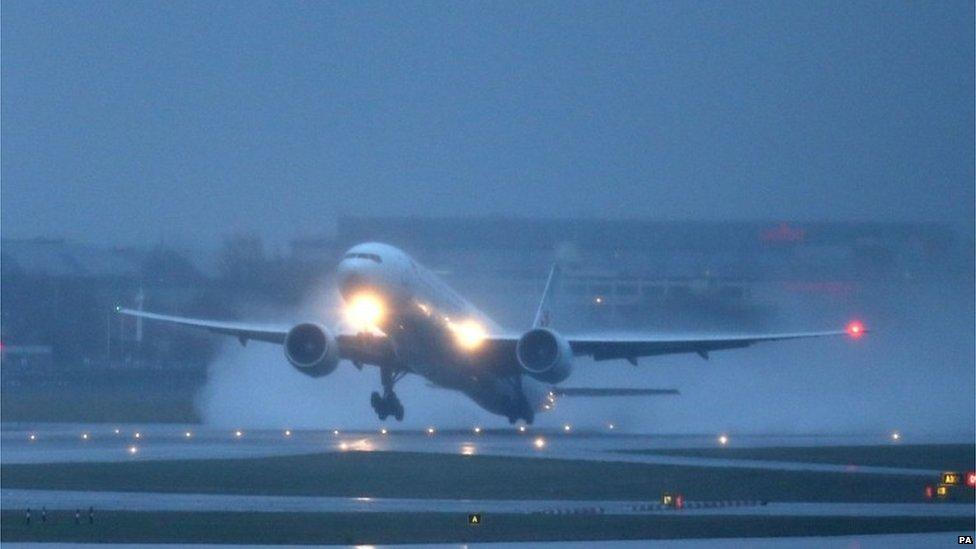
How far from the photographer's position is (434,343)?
4800 cm

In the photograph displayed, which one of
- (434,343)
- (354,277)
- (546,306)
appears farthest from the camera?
(546,306)

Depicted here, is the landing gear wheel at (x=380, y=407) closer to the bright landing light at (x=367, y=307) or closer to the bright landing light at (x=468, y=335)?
the bright landing light at (x=468, y=335)

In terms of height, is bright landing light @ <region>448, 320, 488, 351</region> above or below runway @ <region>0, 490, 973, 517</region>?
above

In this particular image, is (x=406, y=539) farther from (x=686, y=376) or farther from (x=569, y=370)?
(x=686, y=376)

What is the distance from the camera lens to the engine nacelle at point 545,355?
48688 mm

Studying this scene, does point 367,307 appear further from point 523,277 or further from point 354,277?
point 523,277

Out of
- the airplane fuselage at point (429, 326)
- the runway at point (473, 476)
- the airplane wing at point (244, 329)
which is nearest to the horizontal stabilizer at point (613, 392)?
the airplane fuselage at point (429, 326)

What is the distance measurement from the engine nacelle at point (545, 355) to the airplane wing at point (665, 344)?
6.90 ft

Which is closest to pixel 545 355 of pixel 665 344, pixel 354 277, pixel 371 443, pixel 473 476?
pixel 665 344

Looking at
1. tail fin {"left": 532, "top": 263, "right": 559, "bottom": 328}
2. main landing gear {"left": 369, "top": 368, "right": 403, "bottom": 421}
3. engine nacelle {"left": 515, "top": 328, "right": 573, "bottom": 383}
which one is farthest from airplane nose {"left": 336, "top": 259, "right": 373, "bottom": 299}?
tail fin {"left": 532, "top": 263, "right": 559, "bottom": 328}

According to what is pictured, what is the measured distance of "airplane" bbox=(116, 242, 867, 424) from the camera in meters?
46.3

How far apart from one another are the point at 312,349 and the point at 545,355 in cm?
708

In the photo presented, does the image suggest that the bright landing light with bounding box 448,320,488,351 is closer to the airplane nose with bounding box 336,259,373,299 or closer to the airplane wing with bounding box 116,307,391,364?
the airplane wing with bounding box 116,307,391,364

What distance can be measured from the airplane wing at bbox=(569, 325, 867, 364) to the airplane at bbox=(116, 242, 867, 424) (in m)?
0.03
